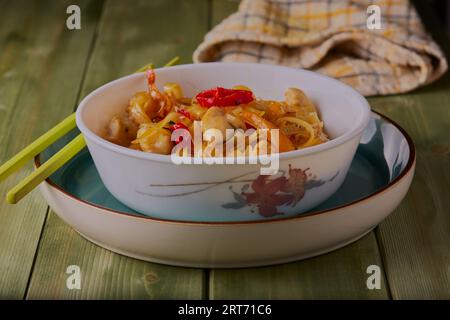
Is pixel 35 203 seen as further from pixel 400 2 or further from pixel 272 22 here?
pixel 400 2

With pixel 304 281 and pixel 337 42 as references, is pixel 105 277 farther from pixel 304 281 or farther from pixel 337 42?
pixel 337 42

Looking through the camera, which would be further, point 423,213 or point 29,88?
point 29,88

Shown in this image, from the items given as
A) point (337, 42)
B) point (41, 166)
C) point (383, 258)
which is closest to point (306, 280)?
point (383, 258)

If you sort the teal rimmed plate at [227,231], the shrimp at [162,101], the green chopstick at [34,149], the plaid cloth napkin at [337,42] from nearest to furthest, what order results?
the teal rimmed plate at [227,231] < the green chopstick at [34,149] < the shrimp at [162,101] < the plaid cloth napkin at [337,42]

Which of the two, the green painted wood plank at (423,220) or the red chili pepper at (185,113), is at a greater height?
the red chili pepper at (185,113)

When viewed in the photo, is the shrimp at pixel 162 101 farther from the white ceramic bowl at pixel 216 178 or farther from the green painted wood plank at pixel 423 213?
the green painted wood plank at pixel 423 213

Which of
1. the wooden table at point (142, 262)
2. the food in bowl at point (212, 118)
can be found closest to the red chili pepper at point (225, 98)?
the food in bowl at point (212, 118)

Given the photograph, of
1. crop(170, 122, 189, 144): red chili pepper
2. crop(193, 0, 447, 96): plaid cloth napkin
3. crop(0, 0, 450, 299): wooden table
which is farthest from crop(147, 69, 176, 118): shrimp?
crop(193, 0, 447, 96): plaid cloth napkin
